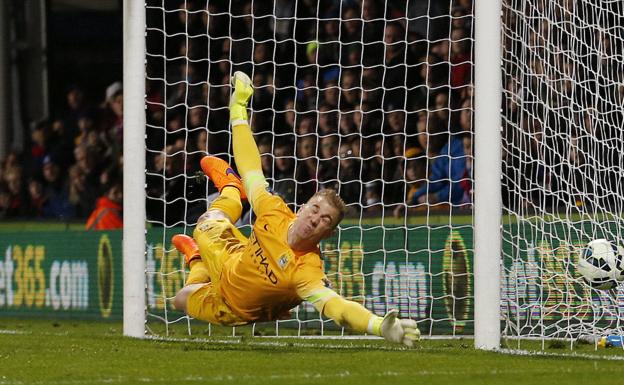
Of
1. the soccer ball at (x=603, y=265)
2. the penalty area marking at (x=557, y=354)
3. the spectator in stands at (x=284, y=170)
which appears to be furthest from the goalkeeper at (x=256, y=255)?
the spectator in stands at (x=284, y=170)

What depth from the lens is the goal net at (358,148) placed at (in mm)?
11930

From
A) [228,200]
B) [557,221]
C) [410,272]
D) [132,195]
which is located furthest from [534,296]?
[132,195]

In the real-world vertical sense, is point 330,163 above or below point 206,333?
above

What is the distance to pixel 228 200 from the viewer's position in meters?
10.1

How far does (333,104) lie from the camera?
45.6 ft

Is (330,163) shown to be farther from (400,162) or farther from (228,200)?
(228,200)

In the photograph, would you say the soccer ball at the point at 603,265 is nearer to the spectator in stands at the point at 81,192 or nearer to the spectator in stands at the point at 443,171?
the spectator in stands at the point at 443,171

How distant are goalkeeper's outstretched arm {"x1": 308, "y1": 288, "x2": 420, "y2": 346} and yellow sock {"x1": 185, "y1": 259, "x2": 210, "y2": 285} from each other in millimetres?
1393

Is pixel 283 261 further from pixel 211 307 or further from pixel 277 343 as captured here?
pixel 277 343

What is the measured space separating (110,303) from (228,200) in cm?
478

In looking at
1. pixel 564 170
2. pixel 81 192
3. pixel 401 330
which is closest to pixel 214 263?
pixel 401 330

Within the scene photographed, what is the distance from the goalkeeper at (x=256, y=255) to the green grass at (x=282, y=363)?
279 millimetres

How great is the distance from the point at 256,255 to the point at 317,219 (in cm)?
72

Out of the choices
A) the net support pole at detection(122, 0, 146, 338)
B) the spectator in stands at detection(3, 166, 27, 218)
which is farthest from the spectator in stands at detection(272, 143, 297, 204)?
the spectator in stands at detection(3, 166, 27, 218)
